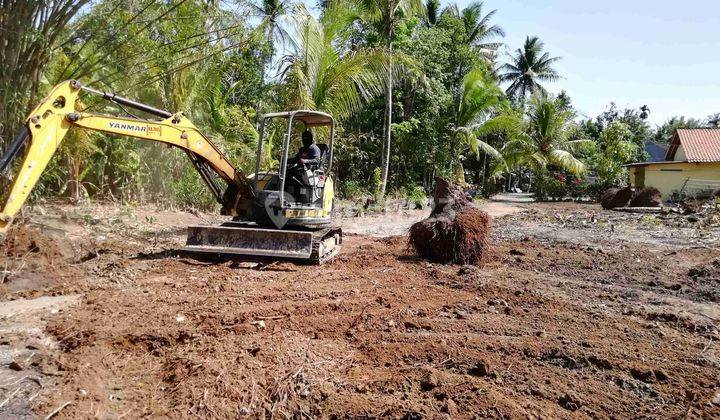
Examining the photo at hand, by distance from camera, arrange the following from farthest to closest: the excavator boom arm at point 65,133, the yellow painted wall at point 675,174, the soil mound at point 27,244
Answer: the yellow painted wall at point 675,174, the soil mound at point 27,244, the excavator boom arm at point 65,133

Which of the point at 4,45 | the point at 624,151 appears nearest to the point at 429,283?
the point at 4,45

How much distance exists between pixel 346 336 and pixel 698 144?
95.9 feet

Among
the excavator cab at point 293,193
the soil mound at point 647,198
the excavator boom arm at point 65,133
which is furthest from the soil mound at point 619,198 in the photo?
the excavator boom arm at point 65,133

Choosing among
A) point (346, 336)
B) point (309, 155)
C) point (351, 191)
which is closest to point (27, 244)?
point (309, 155)

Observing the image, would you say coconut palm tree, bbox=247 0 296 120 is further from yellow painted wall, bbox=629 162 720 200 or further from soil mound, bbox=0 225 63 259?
yellow painted wall, bbox=629 162 720 200

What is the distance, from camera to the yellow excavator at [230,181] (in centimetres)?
587

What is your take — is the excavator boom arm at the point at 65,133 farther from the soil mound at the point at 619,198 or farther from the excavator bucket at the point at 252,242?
the soil mound at the point at 619,198

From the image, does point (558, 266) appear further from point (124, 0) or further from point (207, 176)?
point (124, 0)

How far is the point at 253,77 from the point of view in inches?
854

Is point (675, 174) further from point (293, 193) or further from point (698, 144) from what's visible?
point (293, 193)

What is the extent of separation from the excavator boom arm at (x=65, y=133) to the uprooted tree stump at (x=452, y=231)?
3.24 meters

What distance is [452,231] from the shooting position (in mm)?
8039

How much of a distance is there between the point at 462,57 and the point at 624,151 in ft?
35.7

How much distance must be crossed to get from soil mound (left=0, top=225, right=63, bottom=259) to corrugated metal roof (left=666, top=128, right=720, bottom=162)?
1089 inches
